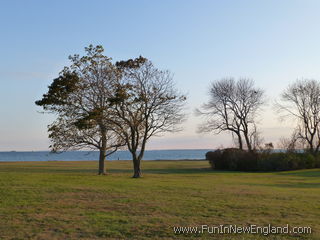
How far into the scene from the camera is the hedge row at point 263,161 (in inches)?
1879

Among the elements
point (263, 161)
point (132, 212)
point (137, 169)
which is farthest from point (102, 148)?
point (263, 161)

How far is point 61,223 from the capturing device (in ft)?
35.3

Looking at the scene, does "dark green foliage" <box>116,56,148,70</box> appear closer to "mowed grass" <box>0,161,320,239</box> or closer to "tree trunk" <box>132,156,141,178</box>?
"tree trunk" <box>132,156,141,178</box>

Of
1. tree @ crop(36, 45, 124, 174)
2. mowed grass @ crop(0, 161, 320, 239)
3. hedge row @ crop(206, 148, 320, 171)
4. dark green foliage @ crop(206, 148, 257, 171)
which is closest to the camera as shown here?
mowed grass @ crop(0, 161, 320, 239)

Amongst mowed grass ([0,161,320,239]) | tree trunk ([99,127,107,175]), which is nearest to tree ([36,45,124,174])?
tree trunk ([99,127,107,175])

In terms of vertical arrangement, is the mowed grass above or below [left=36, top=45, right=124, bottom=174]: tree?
below

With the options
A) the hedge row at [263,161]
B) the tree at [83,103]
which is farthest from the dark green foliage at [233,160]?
the tree at [83,103]

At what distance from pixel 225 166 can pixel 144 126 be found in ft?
77.0

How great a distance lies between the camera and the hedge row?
47719 millimetres

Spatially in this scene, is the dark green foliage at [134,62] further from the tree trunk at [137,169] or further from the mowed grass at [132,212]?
the mowed grass at [132,212]

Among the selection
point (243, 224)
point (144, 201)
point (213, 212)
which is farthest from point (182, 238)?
point (144, 201)

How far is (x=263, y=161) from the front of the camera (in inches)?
1906

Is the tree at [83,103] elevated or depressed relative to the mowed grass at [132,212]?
elevated

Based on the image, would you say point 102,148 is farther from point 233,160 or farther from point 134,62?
point 233,160
